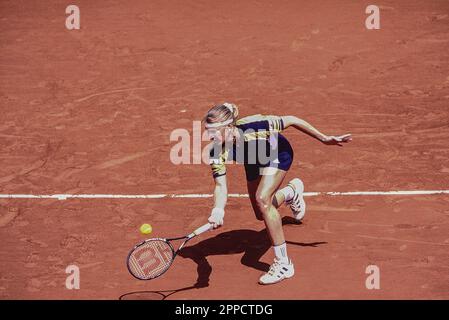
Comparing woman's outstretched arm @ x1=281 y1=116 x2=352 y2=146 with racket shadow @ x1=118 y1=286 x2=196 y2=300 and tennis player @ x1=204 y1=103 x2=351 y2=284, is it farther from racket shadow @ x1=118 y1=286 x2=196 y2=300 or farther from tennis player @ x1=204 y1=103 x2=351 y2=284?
racket shadow @ x1=118 y1=286 x2=196 y2=300

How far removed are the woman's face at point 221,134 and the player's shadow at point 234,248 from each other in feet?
5.37

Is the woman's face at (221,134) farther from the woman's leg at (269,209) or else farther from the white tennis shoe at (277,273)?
the white tennis shoe at (277,273)

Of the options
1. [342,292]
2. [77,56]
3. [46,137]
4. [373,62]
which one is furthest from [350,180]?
[77,56]

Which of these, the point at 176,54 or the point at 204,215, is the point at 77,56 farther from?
the point at 204,215

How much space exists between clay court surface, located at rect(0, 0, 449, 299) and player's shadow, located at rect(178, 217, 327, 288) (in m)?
0.03

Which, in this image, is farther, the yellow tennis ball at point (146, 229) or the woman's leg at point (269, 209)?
the yellow tennis ball at point (146, 229)

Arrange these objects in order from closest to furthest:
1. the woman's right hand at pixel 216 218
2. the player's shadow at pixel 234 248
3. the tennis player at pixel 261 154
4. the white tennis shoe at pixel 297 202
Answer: the woman's right hand at pixel 216 218 → the tennis player at pixel 261 154 → the player's shadow at pixel 234 248 → the white tennis shoe at pixel 297 202

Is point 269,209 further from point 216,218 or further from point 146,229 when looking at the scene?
point 146,229

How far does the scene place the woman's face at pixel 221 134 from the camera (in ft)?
31.4

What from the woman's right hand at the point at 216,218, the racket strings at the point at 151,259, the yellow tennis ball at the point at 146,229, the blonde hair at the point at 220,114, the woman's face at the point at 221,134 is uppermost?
the blonde hair at the point at 220,114

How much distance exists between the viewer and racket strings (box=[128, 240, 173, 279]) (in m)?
9.66

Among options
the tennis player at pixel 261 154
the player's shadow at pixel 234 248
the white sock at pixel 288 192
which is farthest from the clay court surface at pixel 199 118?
the tennis player at pixel 261 154

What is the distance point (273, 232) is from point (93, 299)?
2255mm

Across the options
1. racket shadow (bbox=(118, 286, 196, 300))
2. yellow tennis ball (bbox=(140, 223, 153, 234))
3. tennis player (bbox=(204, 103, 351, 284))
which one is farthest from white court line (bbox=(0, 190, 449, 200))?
racket shadow (bbox=(118, 286, 196, 300))
